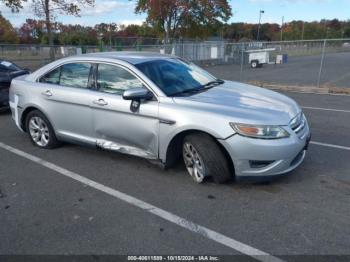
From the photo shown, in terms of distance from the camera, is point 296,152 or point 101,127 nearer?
point 296,152

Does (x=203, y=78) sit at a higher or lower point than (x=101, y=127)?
higher

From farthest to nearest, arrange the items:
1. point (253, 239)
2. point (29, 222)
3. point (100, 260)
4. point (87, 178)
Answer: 1. point (87, 178)
2. point (29, 222)
3. point (253, 239)
4. point (100, 260)

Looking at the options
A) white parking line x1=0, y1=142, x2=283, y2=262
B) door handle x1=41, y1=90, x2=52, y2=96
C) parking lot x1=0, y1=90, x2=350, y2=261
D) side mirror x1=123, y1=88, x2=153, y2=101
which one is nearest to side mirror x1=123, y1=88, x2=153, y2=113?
side mirror x1=123, y1=88, x2=153, y2=101

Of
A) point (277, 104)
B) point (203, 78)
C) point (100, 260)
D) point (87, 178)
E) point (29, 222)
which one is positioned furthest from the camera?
point (203, 78)

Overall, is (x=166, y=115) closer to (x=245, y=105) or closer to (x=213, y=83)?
(x=245, y=105)

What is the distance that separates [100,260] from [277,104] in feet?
8.77

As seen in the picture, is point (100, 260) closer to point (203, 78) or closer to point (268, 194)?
point (268, 194)

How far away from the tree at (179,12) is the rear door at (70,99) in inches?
952

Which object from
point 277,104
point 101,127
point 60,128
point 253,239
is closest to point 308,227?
point 253,239

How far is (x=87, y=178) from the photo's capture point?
4488 mm

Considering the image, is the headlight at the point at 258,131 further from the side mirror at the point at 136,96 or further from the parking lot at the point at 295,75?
the parking lot at the point at 295,75

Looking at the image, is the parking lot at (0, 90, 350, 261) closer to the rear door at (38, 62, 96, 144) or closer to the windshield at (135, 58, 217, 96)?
the rear door at (38, 62, 96, 144)

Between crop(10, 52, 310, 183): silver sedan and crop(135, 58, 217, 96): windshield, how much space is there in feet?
0.05

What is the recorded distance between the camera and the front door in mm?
4277
